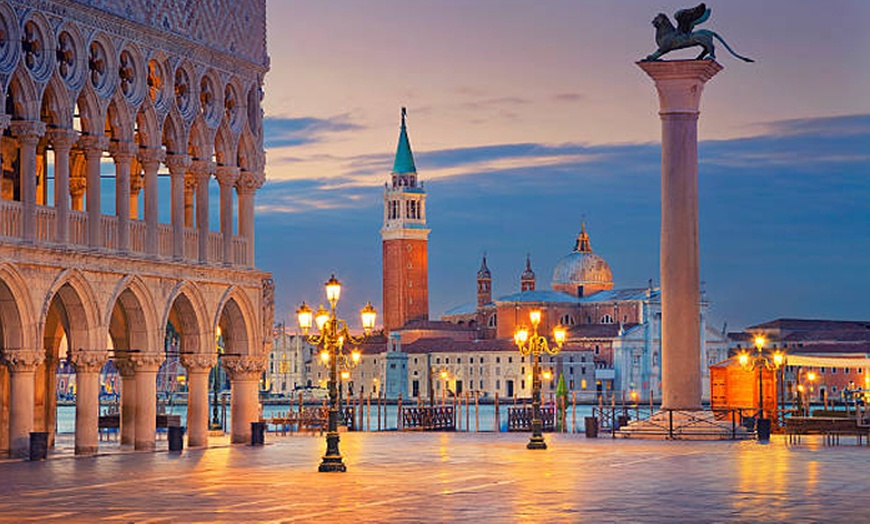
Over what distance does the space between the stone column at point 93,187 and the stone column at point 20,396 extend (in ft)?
9.46

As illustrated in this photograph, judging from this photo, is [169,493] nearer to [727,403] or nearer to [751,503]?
[751,503]

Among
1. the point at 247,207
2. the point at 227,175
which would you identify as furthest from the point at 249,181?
the point at 227,175

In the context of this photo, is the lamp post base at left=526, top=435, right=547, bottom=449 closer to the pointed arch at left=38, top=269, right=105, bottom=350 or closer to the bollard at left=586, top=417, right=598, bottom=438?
the bollard at left=586, top=417, right=598, bottom=438

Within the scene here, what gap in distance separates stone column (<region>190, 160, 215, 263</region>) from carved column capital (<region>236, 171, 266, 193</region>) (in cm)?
178

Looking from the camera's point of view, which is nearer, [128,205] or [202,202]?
[128,205]

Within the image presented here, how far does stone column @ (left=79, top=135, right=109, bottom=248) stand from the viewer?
113 feet

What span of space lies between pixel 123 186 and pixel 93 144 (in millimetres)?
1439

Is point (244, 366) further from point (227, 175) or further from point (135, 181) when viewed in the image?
point (135, 181)

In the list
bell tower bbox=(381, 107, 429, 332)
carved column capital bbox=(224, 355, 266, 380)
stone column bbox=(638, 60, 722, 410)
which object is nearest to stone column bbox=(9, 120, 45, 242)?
carved column capital bbox=(224, 355, 266, 380)

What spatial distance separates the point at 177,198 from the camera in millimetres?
37938

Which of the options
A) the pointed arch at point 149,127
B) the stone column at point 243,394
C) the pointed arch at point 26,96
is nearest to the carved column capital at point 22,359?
the pointed arch at point 26,96

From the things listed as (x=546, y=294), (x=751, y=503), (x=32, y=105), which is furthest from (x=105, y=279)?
(x=546, y=294)

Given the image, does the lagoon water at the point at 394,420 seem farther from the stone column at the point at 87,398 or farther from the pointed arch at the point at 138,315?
the stone column at the point at 87,398

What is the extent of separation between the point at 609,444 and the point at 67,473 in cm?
1469
